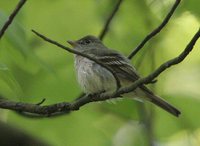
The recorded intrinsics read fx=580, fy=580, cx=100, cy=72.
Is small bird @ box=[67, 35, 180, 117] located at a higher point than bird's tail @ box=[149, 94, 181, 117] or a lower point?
higher

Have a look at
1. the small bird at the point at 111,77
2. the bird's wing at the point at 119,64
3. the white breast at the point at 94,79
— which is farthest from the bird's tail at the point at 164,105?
the white breast at the point at 94,79

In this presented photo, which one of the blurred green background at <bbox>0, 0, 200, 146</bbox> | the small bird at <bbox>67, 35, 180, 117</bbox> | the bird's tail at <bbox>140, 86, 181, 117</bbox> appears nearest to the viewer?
the blurred green background at <bbox>0, 0, 200, 146</bbox>

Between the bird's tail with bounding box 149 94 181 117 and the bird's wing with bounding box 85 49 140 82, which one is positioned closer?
the bird's tail with bounding box 149 94 181 117

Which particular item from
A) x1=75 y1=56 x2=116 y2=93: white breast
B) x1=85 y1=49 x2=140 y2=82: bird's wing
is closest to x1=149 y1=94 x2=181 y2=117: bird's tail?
x1=85 y1=49 x2=140 y2=82: bird's wing

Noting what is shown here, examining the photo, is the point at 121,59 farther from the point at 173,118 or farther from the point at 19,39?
the point at 19,39

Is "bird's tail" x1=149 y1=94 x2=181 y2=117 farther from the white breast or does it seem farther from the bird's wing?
the white breast

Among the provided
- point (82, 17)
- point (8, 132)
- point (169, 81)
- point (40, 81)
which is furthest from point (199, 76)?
point (8, 132)

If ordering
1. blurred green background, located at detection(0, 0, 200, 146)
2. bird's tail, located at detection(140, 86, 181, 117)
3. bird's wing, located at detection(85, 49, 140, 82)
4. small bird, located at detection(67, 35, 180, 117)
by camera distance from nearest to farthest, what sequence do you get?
blurred green background, located at detection(0, 0, 200, 146)
bird's tail, located at detection(140, 86, 181, 117)
small bird, located at detection(67, 35, 180, 117)
bird's wing, located at detection(85, 49, 140, 82)

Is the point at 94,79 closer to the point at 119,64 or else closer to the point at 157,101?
the point at 119,64
